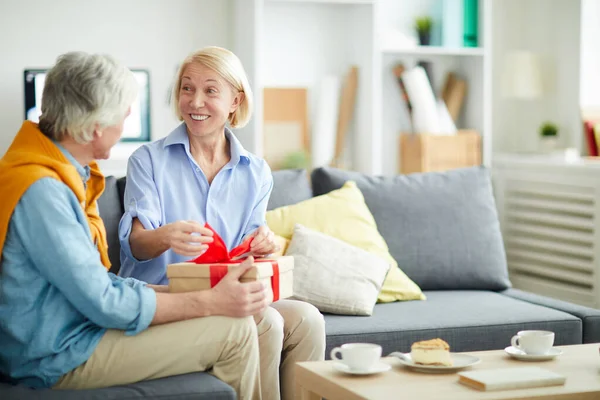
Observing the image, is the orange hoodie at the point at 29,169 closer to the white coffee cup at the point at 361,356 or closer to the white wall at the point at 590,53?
the white coffee cup at the point at 361,356

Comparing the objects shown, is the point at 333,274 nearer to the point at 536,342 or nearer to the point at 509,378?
the point at 536,342

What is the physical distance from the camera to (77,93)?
6.08 ft

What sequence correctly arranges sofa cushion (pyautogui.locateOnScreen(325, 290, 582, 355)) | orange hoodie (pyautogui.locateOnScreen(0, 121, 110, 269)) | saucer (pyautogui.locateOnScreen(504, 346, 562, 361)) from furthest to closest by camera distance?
1. sofa cushion (pyautogui.locateOnScreen(325, 290, 582, 355))
2. saucer (pyautogui.locateOnScreen(504, 346, 562, 361))
3. orange hoodie (pyautogui.locateOnScreen(0, 121, 110, 269))

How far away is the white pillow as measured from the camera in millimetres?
2883

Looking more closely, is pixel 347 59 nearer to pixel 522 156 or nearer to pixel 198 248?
pixel 522 156

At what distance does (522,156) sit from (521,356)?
252 cm

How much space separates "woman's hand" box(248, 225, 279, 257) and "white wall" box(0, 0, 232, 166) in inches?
93.9

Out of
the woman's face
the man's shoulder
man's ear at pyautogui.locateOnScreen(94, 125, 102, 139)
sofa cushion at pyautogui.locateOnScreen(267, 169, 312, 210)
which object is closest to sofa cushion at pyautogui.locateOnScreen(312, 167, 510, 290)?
sofa cushion at pyautogui.locateOnScreen(267, 169, 312, 210)

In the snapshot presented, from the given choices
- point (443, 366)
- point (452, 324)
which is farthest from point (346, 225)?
point (443, 366)

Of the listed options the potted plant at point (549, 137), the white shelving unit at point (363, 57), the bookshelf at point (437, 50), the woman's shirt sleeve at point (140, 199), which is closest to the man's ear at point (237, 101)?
the woman's shirt sleeve at point (140, 199)

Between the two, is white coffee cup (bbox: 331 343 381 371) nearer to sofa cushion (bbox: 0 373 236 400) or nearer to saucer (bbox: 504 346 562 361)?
sofa cushion (bbox: 0 373 236 400)

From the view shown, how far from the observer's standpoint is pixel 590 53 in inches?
177

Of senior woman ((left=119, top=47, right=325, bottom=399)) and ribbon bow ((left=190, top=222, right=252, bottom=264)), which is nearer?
ribbon bow ((left=190, top=222, right=252, bottom=264))

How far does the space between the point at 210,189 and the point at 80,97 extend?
0.75 metres
